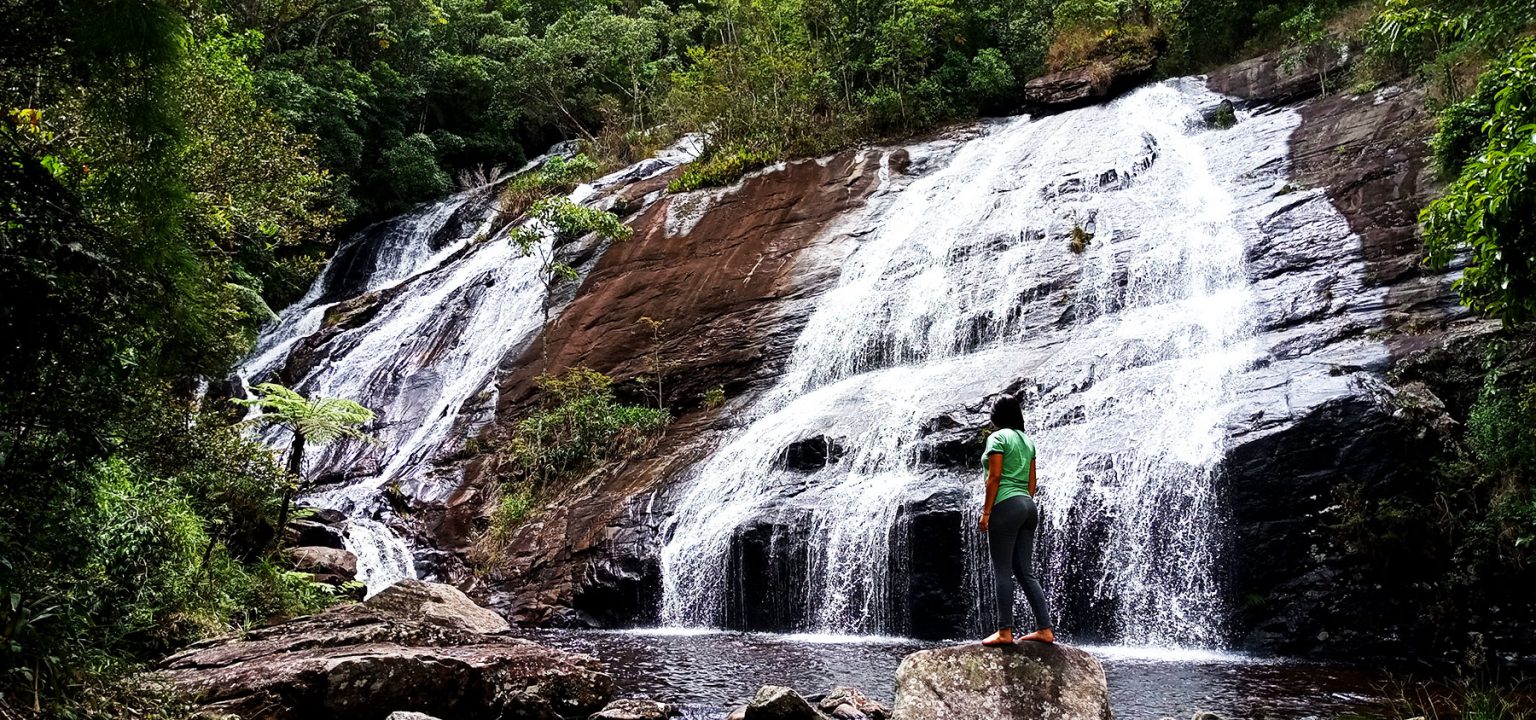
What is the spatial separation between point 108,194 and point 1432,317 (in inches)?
478

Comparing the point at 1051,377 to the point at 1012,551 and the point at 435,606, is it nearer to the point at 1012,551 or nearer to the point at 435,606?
the point at 1012,551

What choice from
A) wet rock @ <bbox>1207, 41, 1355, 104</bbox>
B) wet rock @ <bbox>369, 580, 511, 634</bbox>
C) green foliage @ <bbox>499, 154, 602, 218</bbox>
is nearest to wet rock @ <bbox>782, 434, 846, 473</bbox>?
wet rock @ <bbox>369, 580, 511, 634</bbox>

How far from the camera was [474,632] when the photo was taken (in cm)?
860

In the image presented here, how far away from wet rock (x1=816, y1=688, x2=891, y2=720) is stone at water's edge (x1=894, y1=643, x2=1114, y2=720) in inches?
32.8

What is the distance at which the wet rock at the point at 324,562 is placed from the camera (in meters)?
12.4

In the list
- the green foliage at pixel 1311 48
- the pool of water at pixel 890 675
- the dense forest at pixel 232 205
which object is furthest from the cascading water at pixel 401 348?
the green foliage at pixel 1311 48

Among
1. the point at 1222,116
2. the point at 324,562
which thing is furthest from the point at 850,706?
the point at 1222,116

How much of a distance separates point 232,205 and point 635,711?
1132 centimetres

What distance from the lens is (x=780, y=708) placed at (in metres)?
5.99

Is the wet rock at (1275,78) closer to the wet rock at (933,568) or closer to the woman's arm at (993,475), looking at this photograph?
the wet rock at (933,568)

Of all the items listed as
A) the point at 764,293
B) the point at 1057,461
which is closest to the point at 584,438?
the point at 764,293

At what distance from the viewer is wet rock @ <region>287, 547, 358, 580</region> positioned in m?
12.4

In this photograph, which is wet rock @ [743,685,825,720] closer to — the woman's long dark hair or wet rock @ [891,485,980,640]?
the woman's long dark hair

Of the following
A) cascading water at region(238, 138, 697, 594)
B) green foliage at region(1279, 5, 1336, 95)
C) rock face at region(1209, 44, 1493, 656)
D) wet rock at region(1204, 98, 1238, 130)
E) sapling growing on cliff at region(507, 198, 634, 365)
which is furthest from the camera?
sapling growing on cliff at region(507, 198, 634, 365)
